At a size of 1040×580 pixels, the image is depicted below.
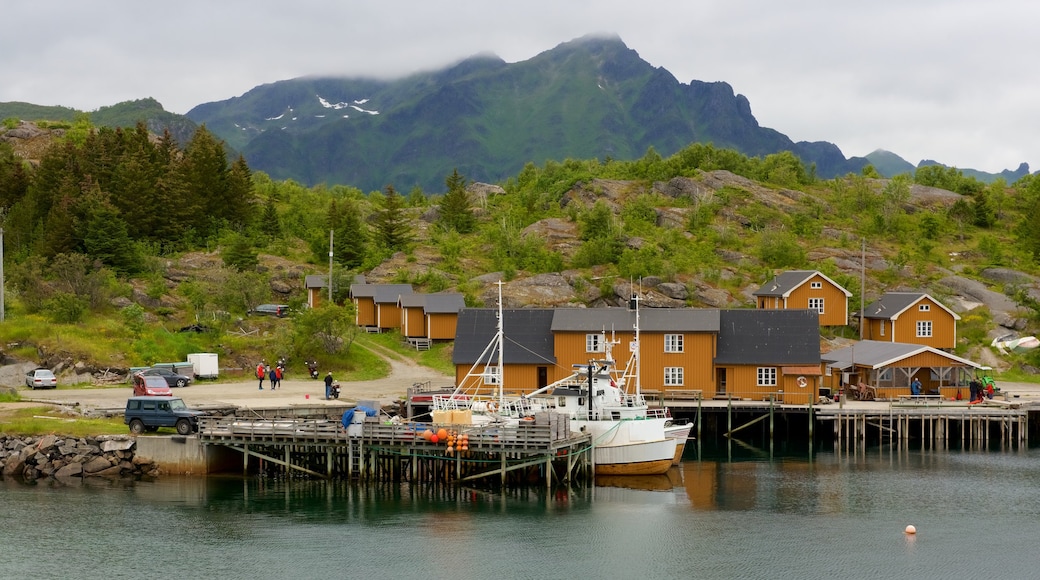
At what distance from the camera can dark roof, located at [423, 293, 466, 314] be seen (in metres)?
78.7

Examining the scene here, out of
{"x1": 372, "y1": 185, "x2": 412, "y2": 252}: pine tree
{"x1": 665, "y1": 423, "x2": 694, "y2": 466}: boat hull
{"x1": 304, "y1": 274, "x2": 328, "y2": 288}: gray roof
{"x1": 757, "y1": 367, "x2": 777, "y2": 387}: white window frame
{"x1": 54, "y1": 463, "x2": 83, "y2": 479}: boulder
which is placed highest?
{"x1": 372, "y1": 185, "x2": 412, "y2": 252}: pine tree

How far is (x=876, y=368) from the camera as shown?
60.4 metres

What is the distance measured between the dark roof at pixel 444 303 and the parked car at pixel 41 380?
27773 mm

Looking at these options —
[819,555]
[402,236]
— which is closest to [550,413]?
[819,555]

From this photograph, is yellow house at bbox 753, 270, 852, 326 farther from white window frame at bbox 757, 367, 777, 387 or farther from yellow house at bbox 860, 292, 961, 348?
white window frame at bbox 757, 367, 777, 387

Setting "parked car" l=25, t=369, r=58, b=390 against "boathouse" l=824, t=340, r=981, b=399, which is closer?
"parked car" l=25, t=369, r=58, b=390

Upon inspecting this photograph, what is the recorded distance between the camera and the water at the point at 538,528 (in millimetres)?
33156

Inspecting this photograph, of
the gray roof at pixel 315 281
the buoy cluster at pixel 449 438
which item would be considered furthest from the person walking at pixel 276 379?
the gray roof at pixel 315 281

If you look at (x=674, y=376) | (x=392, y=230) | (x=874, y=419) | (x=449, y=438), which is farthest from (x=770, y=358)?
(x=392, y=230)

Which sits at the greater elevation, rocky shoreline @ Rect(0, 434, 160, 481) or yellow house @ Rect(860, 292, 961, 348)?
yellow house @ Rect(860, 292, 961, 348)

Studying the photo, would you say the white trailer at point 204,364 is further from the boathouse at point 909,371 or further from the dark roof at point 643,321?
the boathouse at point 909,371

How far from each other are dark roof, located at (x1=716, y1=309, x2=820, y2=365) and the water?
1200 centimetres

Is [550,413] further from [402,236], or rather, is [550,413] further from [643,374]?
[402,236]

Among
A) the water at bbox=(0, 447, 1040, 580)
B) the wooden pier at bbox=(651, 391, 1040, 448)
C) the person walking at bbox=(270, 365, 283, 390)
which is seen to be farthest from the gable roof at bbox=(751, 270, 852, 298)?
the person walking at bbox=(270, 365, 283, 390)
